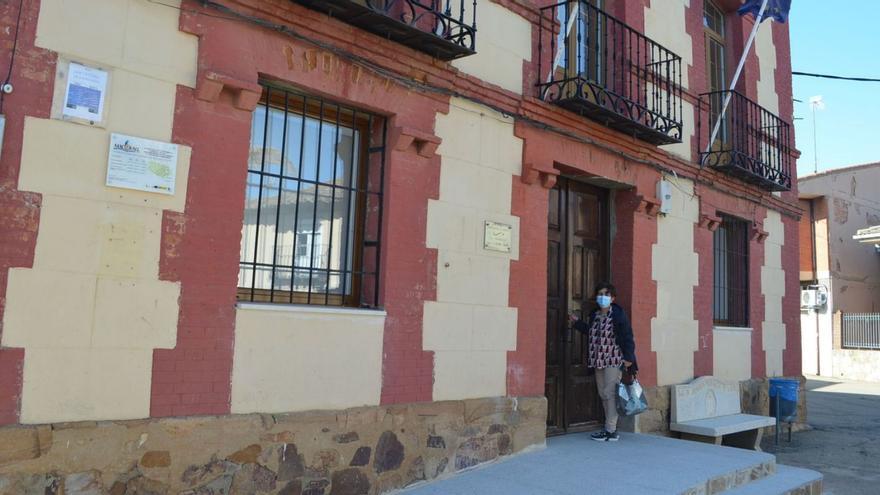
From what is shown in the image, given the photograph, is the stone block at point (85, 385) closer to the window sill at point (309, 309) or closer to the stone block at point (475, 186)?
the window sill at point (309, 309)

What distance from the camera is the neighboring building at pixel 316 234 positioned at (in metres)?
4.10

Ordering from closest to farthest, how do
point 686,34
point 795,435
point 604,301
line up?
point 604,301 → point 686,34 → point 795,435

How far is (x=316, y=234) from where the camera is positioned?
17.9 feet

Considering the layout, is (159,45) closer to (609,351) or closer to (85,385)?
(85,385)

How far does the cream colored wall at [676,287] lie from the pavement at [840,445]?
171 centimetres

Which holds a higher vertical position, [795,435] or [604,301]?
[604,301]

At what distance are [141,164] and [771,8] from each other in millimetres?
9034

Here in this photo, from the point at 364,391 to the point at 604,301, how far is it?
3072 millimetres

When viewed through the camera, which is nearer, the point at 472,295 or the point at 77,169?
the point at 77,169

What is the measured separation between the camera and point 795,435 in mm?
10688

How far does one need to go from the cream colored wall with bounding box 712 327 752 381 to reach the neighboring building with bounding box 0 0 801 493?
3.55ft

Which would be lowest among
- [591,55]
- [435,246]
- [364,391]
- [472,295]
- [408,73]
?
[364,391]

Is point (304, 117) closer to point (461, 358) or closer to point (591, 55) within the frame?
point (461, 358)

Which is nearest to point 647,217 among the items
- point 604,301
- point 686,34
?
point 604,301
